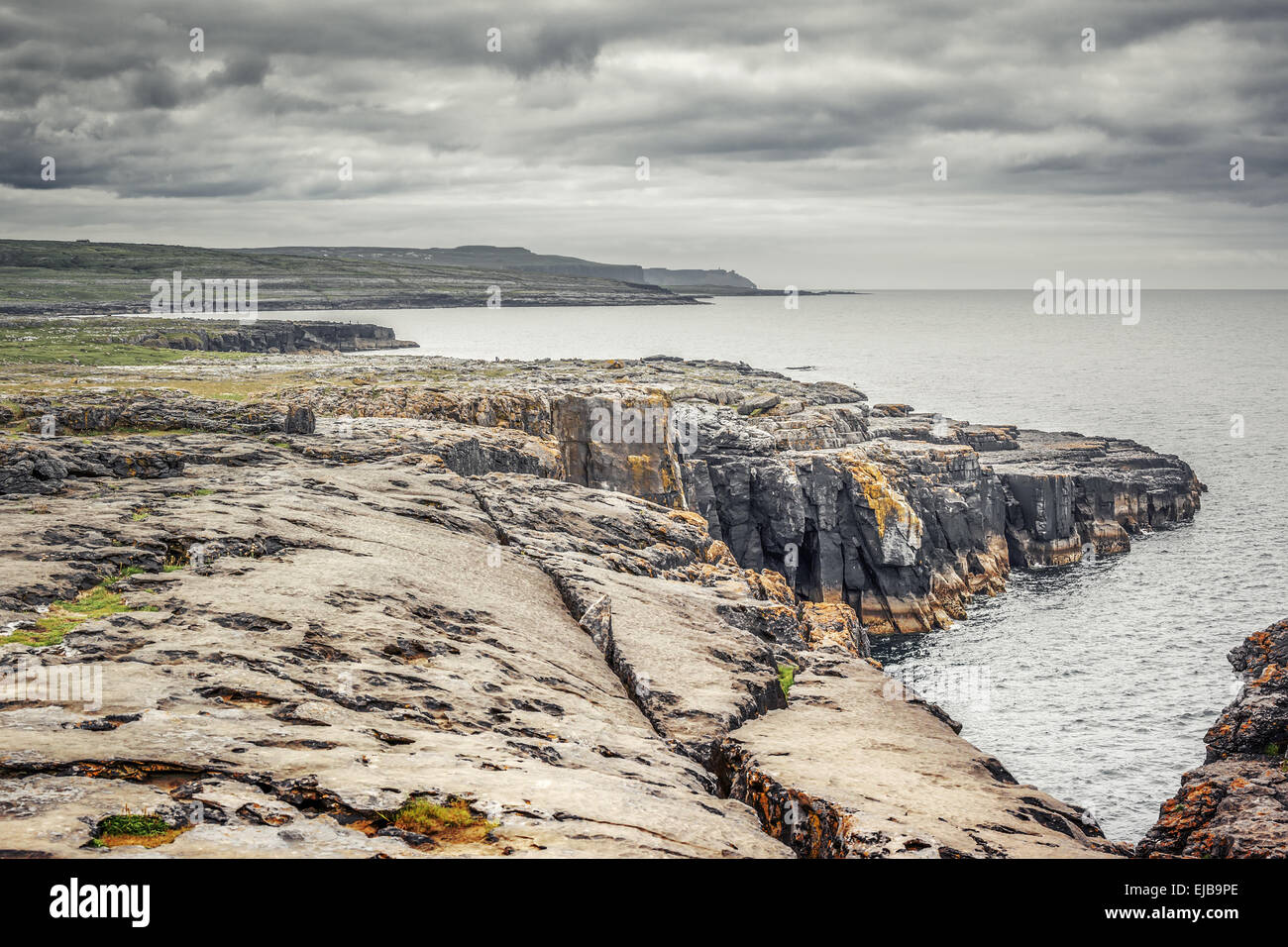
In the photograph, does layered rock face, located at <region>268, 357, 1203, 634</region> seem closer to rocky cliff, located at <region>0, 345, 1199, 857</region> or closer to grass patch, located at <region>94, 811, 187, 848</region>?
rocky cliff, located at <region>0, 345, 1199, 857</region>

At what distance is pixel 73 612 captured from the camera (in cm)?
2003

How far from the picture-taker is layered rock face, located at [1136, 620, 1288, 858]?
21.4 m

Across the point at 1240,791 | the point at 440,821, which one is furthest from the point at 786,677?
the point at 440,821

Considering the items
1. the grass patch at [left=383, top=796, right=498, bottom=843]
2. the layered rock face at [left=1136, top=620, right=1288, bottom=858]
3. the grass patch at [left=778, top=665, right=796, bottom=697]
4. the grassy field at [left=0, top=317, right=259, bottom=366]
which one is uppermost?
the grassy field at [left=0, top=317, right=259, bottom=366]

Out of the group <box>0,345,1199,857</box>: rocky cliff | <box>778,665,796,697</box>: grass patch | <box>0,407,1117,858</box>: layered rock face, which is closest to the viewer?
<box>0,407,1117,858</box>: layered rock face

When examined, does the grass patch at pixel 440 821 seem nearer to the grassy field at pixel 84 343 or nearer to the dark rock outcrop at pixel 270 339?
the grassy field at pixel 84 343

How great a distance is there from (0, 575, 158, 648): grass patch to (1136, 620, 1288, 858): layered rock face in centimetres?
2445

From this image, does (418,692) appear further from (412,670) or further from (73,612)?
(73,612)

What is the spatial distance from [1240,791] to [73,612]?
27667 mm

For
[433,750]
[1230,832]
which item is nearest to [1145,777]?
[1230,832]

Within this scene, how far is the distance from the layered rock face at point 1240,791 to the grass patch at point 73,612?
24.4m

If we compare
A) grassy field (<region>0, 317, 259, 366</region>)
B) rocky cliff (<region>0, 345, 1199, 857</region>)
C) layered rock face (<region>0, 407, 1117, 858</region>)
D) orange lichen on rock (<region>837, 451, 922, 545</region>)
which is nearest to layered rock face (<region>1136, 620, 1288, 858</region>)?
rocky cliff (<region>0, 345, 1199, 857</region>)

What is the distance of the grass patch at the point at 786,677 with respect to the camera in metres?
29.7
